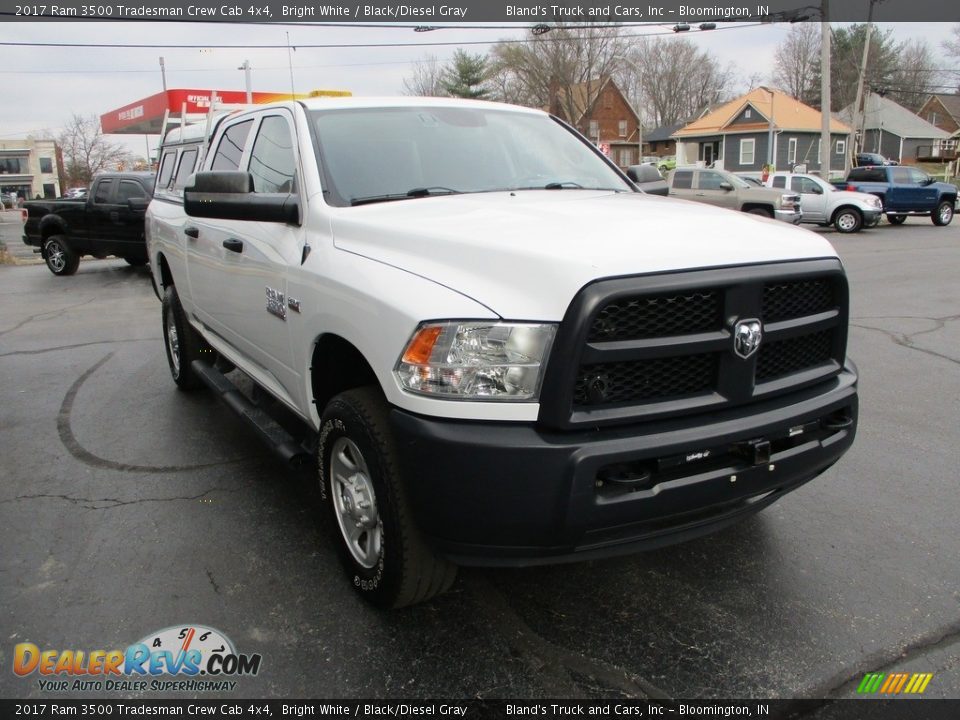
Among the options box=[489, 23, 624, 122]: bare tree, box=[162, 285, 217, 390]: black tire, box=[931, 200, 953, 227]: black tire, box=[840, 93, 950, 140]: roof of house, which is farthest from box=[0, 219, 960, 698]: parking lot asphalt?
box=[840, 93, 950, 140]: roof of house

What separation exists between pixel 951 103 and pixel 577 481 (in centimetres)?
10031

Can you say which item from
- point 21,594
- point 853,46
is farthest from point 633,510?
point 853,46

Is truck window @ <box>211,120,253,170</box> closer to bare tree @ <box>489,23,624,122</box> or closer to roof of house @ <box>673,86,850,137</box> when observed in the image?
bare tree @ <box>489,23,624,122</box>

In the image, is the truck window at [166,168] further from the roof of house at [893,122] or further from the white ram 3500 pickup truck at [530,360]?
the roof of house at [893,122]

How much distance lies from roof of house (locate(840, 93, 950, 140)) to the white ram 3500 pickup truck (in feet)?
247

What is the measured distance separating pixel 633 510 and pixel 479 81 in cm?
6327

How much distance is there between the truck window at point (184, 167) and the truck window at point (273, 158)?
87.4 inches

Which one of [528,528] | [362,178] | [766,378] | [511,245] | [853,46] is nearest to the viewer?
[528,528]

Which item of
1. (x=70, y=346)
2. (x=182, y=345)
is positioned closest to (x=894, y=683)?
(x=182, y=345)

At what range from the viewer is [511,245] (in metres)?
2.45

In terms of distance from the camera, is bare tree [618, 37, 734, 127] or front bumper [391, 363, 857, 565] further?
bare tree [618, 37, 734, 127]

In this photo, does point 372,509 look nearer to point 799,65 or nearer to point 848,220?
point 848,220

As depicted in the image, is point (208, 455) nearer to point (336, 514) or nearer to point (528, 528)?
point (336, 514)

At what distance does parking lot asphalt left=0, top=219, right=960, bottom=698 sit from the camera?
2561 millimetres
